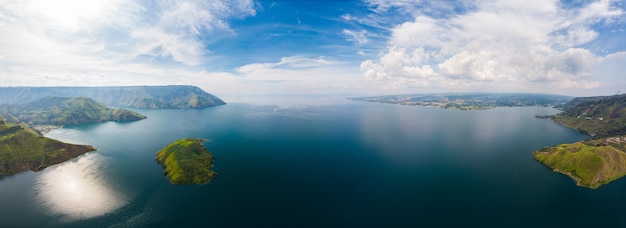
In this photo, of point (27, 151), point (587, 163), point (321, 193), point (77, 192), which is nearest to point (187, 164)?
point (77, 192)

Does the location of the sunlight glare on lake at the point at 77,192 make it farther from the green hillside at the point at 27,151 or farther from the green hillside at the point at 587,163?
the green hillside at the point at 587,163

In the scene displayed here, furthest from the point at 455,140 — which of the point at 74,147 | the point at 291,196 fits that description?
the point at 74,147

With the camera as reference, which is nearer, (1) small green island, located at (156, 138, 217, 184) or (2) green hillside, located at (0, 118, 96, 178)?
(1) small green island, located at (156, 138, 217, 184)

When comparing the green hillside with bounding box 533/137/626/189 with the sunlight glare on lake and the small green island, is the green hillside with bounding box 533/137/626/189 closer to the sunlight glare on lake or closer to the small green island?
the small green island

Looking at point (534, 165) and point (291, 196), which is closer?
point (291, 196)

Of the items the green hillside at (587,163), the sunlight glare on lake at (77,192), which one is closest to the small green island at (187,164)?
the sunlight glare on lake at (77,192)

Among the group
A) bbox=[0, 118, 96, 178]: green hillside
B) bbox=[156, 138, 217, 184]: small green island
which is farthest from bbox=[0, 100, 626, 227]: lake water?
bbox=[0, 118, 96, 178]: green hillside

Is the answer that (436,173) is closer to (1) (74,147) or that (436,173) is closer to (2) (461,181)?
(2) (461,181)
